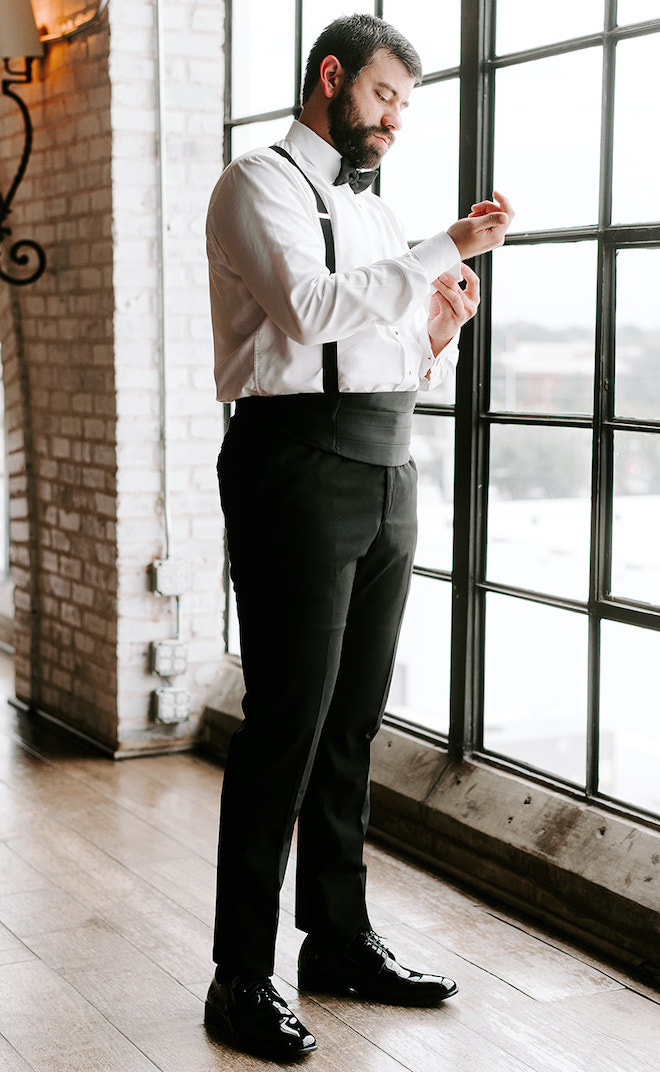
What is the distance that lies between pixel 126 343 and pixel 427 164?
1.15m

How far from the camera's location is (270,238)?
2121 mm

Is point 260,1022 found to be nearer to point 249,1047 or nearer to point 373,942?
point 249,1047

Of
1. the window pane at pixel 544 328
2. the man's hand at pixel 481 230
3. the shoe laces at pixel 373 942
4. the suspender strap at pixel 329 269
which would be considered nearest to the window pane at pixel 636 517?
the window pane at pixel 544 328

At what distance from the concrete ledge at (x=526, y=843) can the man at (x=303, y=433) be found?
706 millimetres

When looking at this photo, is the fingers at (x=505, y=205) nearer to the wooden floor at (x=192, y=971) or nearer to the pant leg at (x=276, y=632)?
the pant leg at (x=276, y=632)

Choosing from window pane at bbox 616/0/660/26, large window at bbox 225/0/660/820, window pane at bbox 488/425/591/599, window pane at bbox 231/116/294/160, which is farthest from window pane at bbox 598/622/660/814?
window pane at bbox 231/116/294/160

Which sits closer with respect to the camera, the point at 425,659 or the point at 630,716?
the point at 630,716

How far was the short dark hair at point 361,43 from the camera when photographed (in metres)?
2.20

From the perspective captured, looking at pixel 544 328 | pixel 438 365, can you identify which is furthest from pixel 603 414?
pixel 438 365

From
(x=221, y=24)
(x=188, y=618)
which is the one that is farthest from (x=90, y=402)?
(x=221, y=24)

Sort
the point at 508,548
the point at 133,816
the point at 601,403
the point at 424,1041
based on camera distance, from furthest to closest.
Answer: the point at 133,816 → the point at 508,548 → the point at 601,403 → the point at 424,1041

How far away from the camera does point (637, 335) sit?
2.62m

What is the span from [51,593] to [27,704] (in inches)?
17.7

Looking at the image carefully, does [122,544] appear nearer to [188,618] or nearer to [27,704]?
[188,618]
